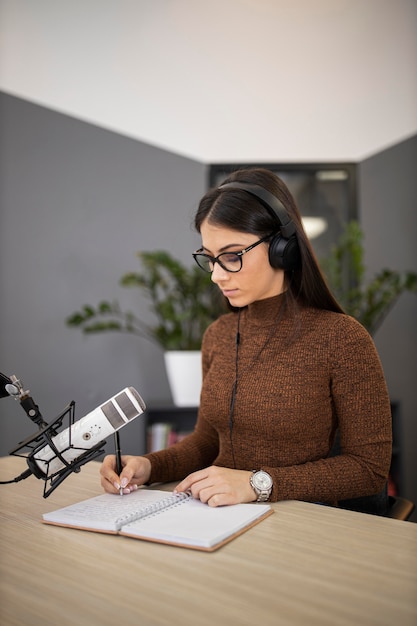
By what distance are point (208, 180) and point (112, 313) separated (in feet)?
3.50

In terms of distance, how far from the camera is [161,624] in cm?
67

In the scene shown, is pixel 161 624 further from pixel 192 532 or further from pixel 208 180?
pixel 208 180

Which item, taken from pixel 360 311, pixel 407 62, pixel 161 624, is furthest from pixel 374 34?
pixel 161 624

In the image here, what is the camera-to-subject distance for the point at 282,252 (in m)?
1.37

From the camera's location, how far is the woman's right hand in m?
1.20

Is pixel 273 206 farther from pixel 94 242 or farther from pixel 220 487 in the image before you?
pixel 94 242

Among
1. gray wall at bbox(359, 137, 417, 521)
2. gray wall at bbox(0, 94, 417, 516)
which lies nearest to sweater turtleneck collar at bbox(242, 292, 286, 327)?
gray wall at bbox(0, 94, 417, 516)

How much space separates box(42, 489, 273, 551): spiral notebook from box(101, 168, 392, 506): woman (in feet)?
0.19

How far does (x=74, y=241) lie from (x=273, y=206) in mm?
1994

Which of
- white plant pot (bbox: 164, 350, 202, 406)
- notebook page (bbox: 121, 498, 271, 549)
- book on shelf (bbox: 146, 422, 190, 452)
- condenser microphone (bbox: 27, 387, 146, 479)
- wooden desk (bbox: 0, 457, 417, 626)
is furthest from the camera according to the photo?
book on shelf (bbox: 146, 422, 190, 452)

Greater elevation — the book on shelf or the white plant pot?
the white plant pot

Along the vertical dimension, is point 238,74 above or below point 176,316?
above

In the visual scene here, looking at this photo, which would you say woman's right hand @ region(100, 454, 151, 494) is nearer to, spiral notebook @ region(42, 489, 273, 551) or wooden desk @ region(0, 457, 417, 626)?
spiral notebook @ region(42, 489, 273, 551)

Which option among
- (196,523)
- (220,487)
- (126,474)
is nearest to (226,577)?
(196,523)
